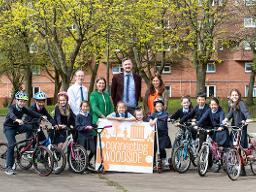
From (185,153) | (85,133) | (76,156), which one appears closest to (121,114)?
(85,133)

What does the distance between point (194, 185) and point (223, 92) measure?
55028mm

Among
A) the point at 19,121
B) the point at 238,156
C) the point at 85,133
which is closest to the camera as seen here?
the point at 19,121

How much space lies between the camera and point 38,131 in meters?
11.9

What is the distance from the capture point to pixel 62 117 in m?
12.5

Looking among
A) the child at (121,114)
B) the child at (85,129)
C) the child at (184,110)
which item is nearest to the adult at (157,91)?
the child at (184,110)

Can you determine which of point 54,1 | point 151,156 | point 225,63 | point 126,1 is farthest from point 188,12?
point 225,63

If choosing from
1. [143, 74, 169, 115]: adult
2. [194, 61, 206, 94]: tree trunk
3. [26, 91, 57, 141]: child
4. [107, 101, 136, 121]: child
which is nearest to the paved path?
[26, 91, 57, 141]: child

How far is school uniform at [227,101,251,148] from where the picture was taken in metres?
12.1

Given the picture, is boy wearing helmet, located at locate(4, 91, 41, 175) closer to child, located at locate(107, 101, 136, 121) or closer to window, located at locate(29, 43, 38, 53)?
child, located at locate(107, 101, 136, 121)

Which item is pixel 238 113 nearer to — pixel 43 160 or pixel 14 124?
pixel 43 160

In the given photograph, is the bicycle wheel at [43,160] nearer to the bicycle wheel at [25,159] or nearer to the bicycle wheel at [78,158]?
the bicycle wheel at [25,159]

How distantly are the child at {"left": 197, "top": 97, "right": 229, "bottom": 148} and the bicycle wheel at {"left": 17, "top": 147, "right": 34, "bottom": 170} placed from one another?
3584 mm

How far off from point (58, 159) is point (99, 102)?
5.06ft

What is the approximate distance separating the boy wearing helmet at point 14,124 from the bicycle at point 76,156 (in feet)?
2.82
